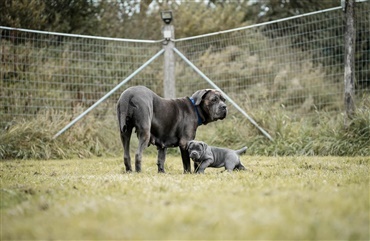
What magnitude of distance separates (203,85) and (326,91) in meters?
2.66

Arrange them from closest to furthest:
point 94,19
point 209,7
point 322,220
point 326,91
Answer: point 322,220, point 326,91, point 94,19, point 209,7

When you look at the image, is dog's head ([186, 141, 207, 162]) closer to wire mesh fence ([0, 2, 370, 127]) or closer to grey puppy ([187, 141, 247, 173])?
grey puppy ([187, 141, 247, 173])

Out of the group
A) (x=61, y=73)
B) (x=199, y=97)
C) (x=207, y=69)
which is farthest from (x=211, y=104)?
(x=61, y=73)

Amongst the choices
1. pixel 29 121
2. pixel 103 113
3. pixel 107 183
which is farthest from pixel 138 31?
pixel 107 183

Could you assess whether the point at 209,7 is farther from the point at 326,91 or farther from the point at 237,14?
the point at 326,91

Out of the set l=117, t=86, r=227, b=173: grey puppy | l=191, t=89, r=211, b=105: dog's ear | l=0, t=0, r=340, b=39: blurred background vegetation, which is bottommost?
l=117, t=86, r=227, b=173: grey puppy

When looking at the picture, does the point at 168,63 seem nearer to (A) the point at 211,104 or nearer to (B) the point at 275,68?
(B) the point at 275,68

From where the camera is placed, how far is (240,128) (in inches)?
390

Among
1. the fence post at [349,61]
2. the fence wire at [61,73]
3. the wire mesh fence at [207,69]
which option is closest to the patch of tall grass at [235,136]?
the fence post at [349,61]

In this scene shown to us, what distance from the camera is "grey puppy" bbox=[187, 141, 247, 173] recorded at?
6238 millimetres

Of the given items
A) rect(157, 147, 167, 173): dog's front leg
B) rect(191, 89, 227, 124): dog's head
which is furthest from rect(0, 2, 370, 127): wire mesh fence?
rect(157, 147, 167, 173): dog's front leg

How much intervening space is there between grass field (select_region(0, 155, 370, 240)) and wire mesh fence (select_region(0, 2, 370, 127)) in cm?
551

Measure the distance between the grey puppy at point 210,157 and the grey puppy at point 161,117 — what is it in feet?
1.01

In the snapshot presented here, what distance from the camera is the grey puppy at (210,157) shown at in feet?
20.5
